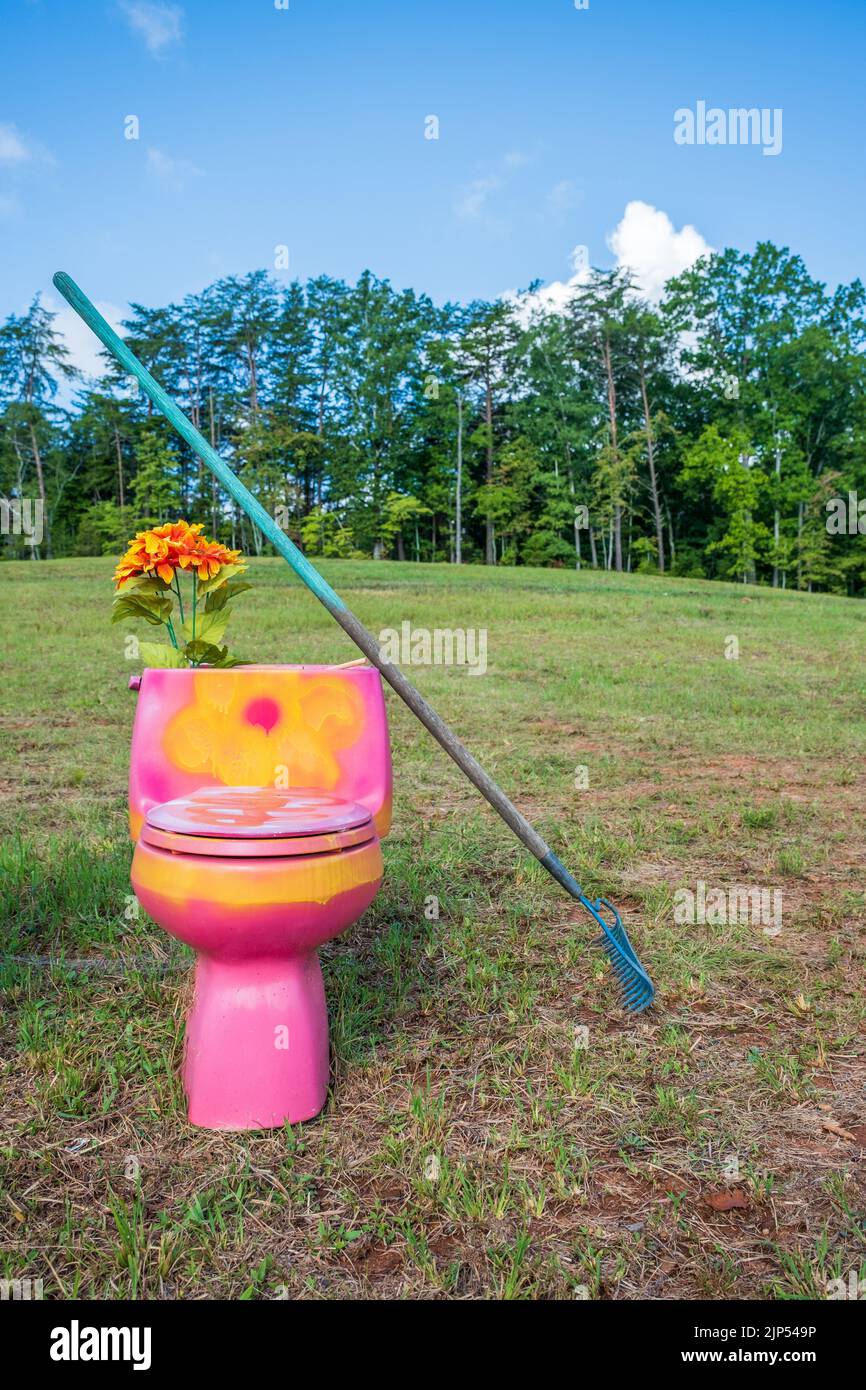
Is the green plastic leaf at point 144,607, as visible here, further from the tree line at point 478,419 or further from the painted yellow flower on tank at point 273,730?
the tree line at point 478,419

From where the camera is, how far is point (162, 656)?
262 cm

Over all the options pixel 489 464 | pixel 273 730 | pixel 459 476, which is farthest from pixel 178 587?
pixel 489 464

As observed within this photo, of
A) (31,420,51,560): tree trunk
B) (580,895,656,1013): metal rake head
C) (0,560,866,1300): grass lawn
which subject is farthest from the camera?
(31,420,51,560): tree trunk

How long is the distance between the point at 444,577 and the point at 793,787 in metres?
14.9

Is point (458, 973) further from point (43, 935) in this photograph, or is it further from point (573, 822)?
Answer: point (573, 822)

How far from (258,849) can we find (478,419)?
37094 millimetres

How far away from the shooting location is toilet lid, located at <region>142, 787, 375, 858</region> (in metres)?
1.73

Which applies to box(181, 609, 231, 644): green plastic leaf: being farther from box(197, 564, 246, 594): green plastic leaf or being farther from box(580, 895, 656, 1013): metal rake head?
box(580, 895, 656, 1013): metal rake head

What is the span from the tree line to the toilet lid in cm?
3123

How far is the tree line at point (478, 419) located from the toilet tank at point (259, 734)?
3086cm

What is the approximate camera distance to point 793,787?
15.6 ft

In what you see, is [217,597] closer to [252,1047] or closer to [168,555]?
[168,555]

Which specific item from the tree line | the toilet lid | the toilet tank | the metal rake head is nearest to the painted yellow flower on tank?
the toilet tank
